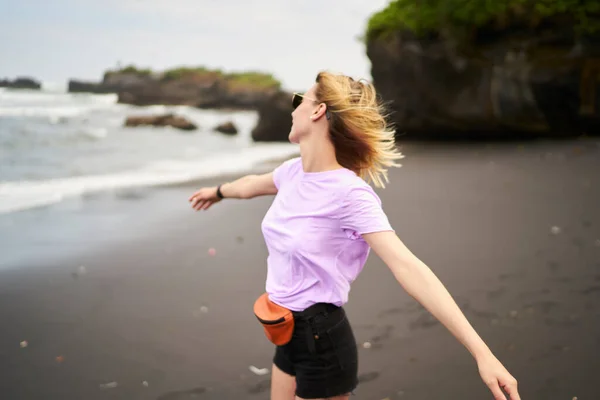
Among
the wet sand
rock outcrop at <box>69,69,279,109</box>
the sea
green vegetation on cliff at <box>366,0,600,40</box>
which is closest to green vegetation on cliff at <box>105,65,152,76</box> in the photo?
rock outcrop at <box>69,69,279,109</box>

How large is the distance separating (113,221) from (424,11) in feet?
38.9

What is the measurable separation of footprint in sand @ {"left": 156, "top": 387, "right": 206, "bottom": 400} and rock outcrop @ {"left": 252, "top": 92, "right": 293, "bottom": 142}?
19.9 meters

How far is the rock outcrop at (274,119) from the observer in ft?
79.1

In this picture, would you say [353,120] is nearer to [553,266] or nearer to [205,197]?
[205,197]

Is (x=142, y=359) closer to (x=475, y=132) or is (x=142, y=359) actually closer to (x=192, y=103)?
(x=475, y=132)

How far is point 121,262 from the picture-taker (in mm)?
6695

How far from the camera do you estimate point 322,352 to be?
241cm

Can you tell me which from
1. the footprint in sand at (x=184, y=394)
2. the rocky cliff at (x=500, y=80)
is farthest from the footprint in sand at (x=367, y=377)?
the rocky cliff at (x=500, y=80)

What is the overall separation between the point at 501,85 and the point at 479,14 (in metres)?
1.93

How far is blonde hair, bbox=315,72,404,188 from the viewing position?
2.32 meters

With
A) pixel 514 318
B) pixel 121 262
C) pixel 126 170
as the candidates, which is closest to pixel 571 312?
pixel 514 318

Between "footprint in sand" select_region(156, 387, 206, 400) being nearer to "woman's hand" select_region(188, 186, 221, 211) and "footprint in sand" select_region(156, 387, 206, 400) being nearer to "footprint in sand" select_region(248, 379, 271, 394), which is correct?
"footprint in sand" select_region(248, 379, 271, 394)

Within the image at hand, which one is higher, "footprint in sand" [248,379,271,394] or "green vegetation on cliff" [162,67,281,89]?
"footprint in sand" [248,379,271,394]

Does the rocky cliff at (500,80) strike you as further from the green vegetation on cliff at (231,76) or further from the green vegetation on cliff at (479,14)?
the green vegetation on cliff at (231,76)
